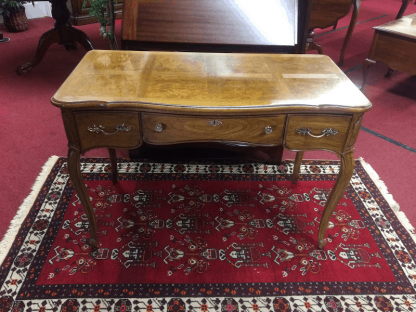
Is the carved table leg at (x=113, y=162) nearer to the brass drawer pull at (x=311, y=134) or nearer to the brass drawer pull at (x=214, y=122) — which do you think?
the brass drawer pull at (x=214, y=122)

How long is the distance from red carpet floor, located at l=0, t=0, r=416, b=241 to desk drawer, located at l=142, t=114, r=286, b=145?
1.06 m

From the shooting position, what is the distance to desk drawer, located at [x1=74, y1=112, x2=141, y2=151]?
1296 mm

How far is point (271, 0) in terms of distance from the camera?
2191 millimetres

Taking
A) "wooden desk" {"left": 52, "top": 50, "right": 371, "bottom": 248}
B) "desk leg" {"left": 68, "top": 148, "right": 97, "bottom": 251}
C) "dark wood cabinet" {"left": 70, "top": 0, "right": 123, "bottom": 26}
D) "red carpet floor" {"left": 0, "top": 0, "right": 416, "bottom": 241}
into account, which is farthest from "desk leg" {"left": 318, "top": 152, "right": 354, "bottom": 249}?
"dark wood cabinet" {"left": 70, "top": 0, "right": 123, "bottom": 26}

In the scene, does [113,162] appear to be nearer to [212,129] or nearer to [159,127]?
[159,127]

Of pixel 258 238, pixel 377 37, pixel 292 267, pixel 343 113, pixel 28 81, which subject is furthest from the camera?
pixel 28 81

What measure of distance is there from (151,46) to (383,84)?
250 centimetres

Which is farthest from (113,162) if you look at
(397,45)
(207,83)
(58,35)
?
(397,45)

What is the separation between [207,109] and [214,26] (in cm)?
111

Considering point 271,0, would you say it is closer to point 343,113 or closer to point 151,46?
point 151,46

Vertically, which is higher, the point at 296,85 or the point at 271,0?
the point at 271,0

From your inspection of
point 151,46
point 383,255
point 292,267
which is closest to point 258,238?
point 292,267

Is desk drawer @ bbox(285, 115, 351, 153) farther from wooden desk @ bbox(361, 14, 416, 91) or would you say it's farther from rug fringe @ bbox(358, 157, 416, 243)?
wooden desk @ bbox(361, 14, 416, 91)

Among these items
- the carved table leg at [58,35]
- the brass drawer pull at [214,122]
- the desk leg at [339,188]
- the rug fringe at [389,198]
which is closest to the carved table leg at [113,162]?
the brass drawer pull at [214,122]
